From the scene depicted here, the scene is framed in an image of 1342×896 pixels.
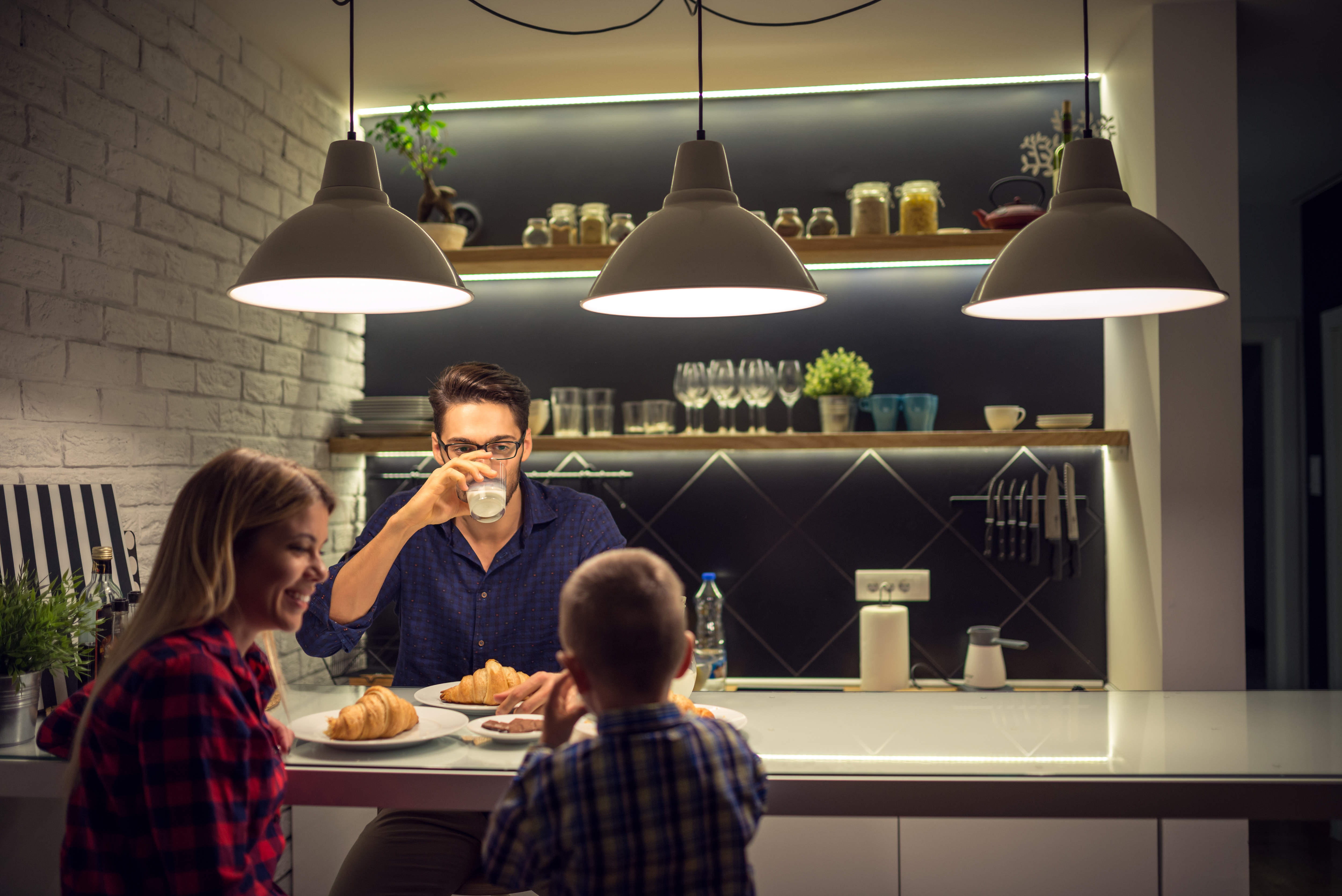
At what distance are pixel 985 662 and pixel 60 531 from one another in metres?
2.58

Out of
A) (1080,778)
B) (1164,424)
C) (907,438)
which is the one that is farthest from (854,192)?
(1080,778)

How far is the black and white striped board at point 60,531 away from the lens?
1.98 m

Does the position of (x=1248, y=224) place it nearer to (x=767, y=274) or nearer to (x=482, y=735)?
(x=767, y=274)

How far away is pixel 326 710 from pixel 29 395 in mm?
975

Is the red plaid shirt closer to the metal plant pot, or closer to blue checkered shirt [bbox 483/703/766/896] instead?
blue checkered shirt [bbox 483/703/766/896]

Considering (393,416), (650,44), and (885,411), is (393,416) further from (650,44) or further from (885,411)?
(885,411)

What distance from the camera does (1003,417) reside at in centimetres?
311

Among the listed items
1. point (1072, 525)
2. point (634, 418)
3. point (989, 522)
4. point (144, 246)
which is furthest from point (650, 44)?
point (1072, 525)

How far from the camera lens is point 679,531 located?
3.45 metres

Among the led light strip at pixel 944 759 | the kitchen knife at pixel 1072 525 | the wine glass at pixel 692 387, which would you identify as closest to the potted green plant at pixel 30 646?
the led light strip at pixel 944 759

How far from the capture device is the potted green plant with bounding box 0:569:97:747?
159 cm

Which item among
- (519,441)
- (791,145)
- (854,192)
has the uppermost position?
(791,145)

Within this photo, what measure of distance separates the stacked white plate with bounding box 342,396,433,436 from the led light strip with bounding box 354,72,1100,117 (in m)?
1.05

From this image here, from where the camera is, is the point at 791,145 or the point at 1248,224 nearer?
the point at 791,145
